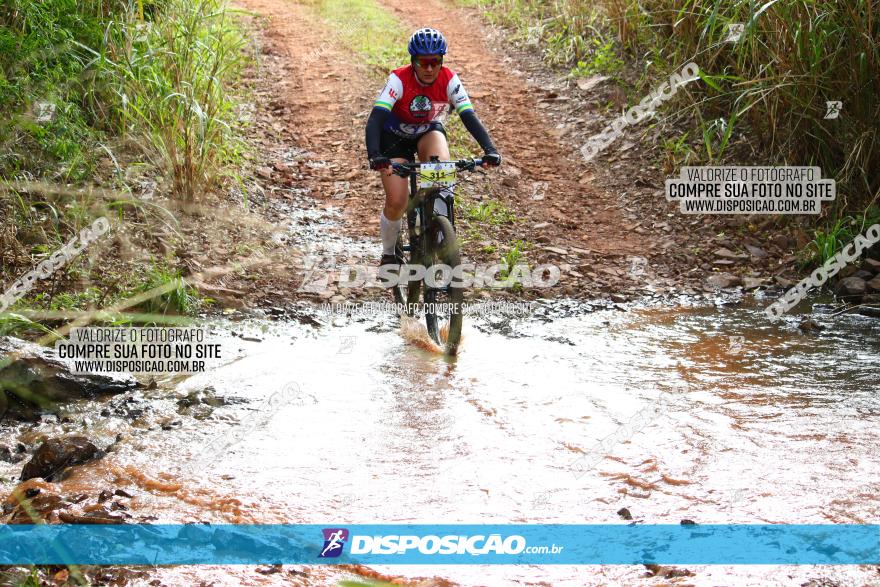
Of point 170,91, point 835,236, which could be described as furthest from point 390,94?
point 835,236

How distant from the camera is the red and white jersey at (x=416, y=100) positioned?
573cm

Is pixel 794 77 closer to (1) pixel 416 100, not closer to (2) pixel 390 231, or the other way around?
(1) pixel 416 100

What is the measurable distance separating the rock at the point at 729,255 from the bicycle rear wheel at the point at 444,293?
10.1ft

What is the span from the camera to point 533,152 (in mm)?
9945

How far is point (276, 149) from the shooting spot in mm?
9719

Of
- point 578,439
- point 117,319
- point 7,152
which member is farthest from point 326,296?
point 578,439

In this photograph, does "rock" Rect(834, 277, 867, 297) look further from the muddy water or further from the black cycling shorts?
the black cycling shorts

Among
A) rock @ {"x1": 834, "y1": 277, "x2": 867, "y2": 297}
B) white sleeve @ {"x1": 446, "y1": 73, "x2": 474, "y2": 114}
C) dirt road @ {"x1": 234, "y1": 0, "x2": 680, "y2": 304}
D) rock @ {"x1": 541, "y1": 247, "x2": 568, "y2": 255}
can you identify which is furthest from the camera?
dirt road @ {"x1": 234, "y1": 0, "x2": 680, "y2": 304}

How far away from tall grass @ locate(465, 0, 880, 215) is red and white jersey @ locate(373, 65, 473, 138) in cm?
297

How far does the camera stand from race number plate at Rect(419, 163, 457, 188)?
17.3 feet

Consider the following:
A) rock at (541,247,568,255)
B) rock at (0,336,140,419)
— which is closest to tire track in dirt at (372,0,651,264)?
rock at (541,247,568,255)

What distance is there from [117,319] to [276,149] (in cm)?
472

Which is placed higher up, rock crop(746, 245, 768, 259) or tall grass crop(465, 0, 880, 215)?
tall grass crop(465, 0, 880, 215)

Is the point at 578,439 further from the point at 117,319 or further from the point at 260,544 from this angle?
the point at 117,319
